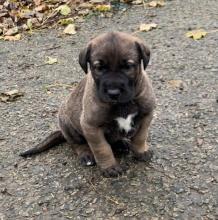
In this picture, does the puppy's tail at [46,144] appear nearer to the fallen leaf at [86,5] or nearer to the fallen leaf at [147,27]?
the fallen leaf at [147,27]

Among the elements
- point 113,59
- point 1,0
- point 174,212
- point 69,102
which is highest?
point 113,59

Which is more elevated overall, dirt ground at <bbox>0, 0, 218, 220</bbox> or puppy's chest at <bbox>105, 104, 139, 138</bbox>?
puppy's chest at <bbox>105, 104, 139, 138</bbox>

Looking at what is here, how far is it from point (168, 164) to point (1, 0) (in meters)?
6.81

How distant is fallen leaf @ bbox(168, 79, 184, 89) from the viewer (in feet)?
23.1

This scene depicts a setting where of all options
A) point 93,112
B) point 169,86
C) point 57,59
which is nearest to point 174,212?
point 93,112

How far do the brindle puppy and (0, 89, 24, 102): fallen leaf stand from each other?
67.9 inches

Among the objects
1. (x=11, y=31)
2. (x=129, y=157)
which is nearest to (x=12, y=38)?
(x=11, y=31)

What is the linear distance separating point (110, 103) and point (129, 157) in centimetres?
88

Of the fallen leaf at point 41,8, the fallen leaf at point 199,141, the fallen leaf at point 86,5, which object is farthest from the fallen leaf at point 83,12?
the fallen leaf at point 199,141

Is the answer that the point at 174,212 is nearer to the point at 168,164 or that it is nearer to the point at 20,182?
the point at 168,164

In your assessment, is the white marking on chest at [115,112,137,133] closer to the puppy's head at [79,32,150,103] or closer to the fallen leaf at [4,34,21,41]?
the puppy's head at [79,32,150,103]

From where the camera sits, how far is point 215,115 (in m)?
6.22

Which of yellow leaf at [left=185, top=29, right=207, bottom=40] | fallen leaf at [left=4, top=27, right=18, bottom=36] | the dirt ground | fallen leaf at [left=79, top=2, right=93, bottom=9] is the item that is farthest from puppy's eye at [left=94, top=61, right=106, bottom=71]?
fallen leaf at [left=79, top=2, right=93, bottom=9]

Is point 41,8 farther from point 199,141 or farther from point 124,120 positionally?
point 124,120
